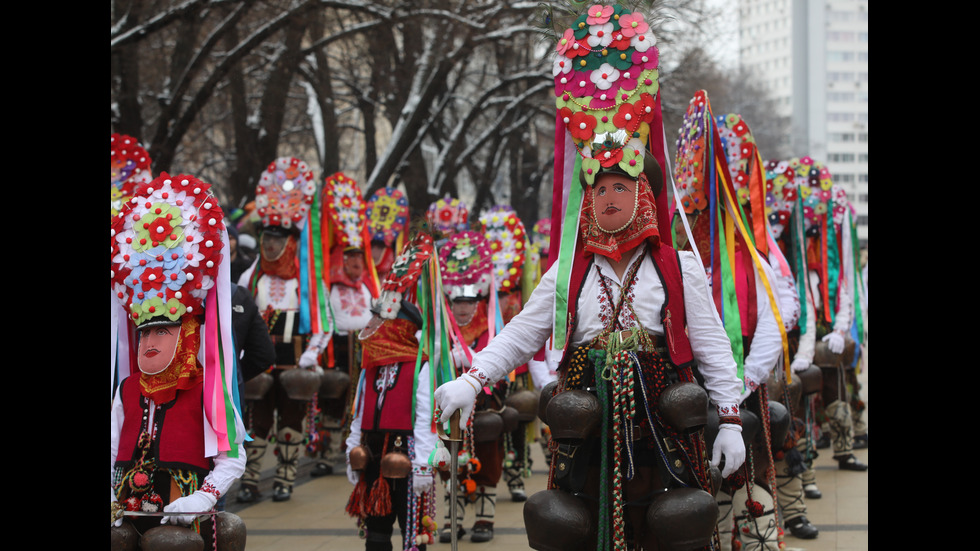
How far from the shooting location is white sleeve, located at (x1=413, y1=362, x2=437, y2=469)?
5.87m

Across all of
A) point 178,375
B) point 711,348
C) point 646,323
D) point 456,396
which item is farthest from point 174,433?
point 711,348

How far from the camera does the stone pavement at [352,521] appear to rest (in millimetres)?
7336

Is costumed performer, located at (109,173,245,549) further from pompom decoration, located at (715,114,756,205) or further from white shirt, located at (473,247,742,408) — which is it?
pompom decoration, located at (715,114,756,205)

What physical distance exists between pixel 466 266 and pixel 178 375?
3518mm

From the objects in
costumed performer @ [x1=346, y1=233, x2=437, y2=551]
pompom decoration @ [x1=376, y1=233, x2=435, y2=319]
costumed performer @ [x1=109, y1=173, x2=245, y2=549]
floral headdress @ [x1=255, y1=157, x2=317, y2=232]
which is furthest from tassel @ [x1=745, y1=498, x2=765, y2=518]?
floral headdress @ [x1=255, y1=157, x2=317, y2=232]

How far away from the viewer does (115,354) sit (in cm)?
481

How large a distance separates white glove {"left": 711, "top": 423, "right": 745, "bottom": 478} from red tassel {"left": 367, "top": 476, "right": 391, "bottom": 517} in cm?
241

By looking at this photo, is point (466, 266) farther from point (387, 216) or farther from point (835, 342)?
point (387, 216)

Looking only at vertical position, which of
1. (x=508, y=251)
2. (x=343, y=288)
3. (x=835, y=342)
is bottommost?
(x=835, y=342)

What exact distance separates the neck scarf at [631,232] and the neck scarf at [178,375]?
6.10 feet

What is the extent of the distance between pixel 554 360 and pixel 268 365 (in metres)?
2.29

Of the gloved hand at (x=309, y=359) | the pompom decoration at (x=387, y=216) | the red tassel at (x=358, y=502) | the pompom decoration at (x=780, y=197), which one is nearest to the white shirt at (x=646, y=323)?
the red tassel at (x=358, y=502)

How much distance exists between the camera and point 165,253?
4.57 m

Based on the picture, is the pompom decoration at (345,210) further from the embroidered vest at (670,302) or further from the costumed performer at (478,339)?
the embroidered vest at (670,302)
